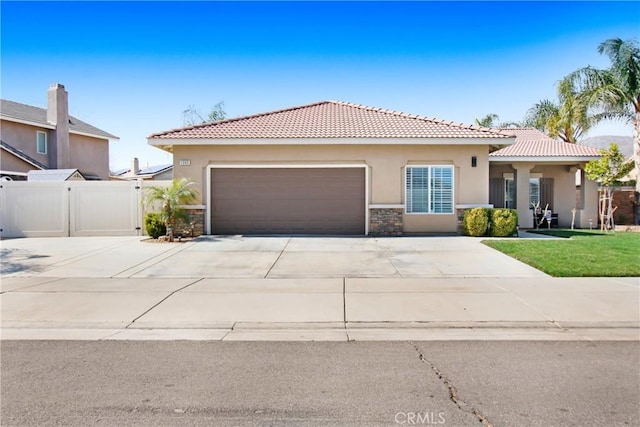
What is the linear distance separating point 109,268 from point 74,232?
23.7ft

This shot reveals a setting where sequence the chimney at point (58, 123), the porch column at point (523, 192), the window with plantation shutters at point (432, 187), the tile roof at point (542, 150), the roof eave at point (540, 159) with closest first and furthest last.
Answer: the window with plantation shutters at point (432, 187)
the roof eave at point (540, 159)
the tile roof at point (542, 150)
the porch column at point (523, 192)
the chimney at point (58, 123)

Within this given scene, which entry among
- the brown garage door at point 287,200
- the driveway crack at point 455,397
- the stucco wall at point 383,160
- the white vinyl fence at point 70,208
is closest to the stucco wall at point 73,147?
the white vinyl fence at point 70,208

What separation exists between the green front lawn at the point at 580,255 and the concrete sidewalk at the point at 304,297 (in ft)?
1.51

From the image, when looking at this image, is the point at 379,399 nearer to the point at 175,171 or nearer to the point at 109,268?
the point at 109,268

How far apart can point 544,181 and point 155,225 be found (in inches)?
700

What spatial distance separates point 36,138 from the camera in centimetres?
2742

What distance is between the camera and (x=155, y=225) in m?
15.4

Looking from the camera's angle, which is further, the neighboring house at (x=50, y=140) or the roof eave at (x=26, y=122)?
the neighboring house at (x=50, y=140)

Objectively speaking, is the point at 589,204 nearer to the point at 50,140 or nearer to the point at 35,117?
the point at 50,140

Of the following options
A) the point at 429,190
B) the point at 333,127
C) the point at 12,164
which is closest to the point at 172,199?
the point at 333,127

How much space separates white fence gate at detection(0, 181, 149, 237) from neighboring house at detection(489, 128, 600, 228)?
1520 cm

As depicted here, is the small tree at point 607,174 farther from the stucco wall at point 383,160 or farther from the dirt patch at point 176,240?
the dirt patch at point 176,240

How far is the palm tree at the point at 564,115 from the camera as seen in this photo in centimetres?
2414

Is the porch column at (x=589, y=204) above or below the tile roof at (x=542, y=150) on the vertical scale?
below
